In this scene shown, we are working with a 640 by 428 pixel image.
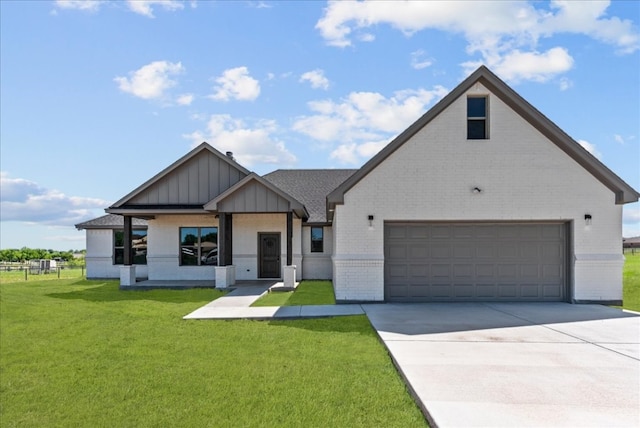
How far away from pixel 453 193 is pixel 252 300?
6.98 metres

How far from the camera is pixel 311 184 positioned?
77.7 feet

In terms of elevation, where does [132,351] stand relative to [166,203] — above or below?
below

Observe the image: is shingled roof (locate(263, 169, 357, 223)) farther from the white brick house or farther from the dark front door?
the white brick house

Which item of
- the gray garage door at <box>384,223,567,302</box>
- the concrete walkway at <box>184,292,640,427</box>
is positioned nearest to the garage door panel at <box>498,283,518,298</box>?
the gray garage door at <box>384,223,567,302</box>

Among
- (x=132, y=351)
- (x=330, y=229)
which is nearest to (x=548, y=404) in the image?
(x=132, y=351)

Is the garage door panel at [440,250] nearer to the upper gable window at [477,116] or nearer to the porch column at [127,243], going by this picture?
the upper gable window at [477,116]

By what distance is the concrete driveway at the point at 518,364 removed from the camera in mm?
4738

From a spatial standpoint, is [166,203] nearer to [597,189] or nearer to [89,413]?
[89,413]

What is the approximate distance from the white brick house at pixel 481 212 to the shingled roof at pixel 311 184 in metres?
7.58

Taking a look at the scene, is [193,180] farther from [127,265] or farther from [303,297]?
[303,297]

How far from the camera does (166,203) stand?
18.5 metres

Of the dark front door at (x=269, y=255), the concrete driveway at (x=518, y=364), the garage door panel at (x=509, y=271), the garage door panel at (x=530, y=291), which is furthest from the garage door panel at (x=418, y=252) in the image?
the dark front door at (x=269, y=255)

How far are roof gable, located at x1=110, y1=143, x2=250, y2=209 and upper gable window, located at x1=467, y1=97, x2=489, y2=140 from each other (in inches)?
375

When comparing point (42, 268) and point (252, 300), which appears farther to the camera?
point (42, 268)
